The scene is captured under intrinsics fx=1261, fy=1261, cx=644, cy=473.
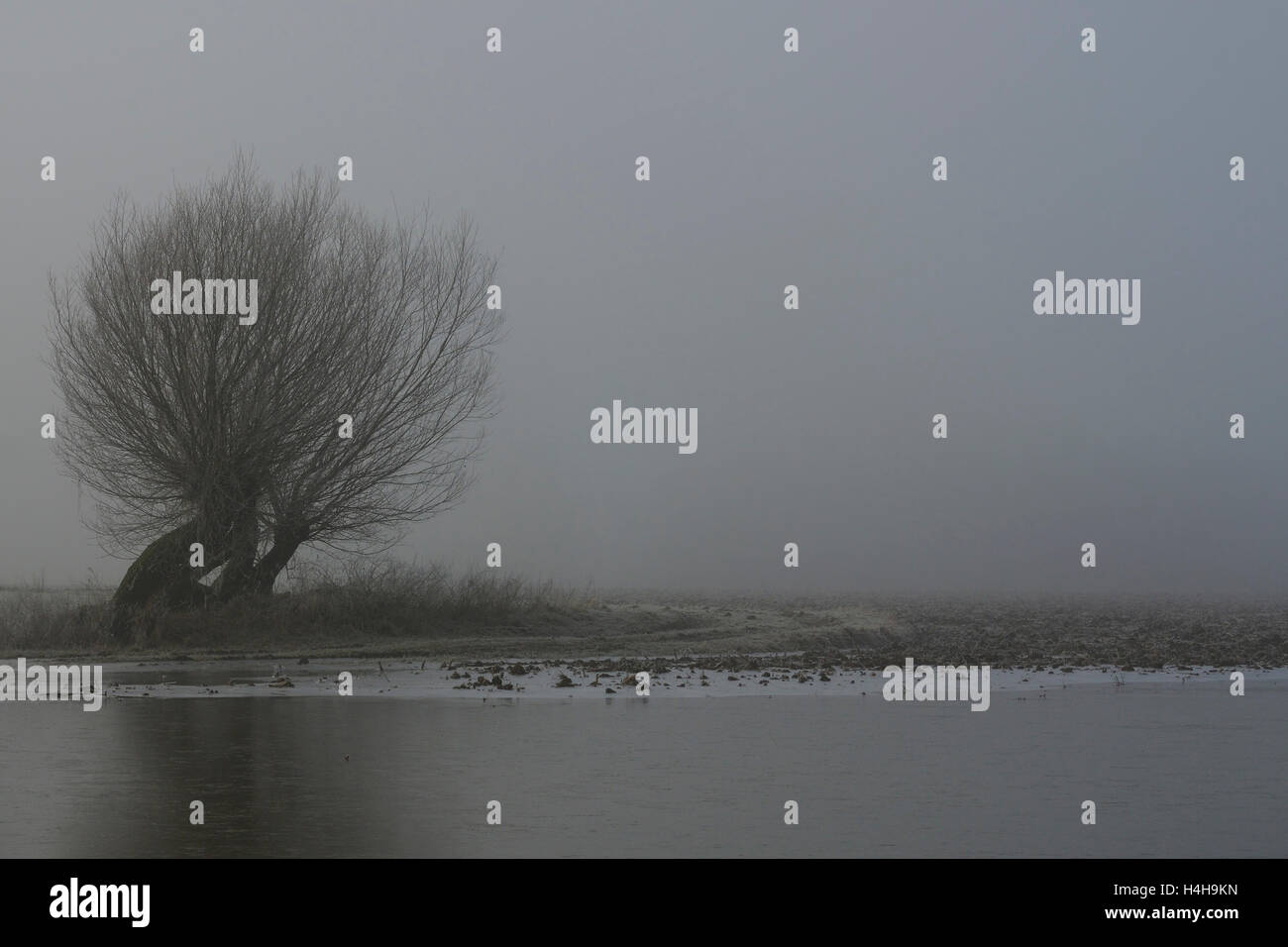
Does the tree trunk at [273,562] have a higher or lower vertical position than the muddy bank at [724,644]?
higher

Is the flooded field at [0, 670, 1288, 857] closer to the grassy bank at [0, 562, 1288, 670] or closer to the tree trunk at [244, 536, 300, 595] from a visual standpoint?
the grassy bank at [0, 562, 1288, 670]

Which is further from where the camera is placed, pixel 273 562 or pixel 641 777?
pixel 273 562

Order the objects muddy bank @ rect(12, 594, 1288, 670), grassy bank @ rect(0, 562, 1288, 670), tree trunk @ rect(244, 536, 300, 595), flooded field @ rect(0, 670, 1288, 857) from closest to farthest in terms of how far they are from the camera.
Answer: flooded field @ rect(0, 670, 1288, 857), muddy bank @ rect(12, 594, 1288, 670), grassy bank @ rect(0, 562, 1288, 670), tree trunk @ rect(244, 536, 300, 595)

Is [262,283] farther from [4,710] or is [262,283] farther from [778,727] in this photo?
[778,727]

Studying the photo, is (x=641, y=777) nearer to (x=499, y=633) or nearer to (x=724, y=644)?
(x=724, y=644)

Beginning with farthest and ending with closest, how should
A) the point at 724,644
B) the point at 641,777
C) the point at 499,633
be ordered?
the point at 499,633, the point at 724,644, the point at 641,777

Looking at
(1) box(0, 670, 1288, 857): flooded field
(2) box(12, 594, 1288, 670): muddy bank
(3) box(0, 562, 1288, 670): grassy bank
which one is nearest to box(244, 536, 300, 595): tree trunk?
(3) box(0, 562, 1288, 670): grassy bank

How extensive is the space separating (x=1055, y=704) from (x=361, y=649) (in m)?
14.2

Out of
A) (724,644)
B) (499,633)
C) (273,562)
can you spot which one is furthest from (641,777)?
(273,562)

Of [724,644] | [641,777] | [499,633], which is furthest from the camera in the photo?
[499,633]

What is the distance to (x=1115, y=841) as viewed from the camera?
9055mm

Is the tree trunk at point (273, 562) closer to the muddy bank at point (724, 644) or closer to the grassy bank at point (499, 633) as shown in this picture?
the grassy bank at point (499, 633)

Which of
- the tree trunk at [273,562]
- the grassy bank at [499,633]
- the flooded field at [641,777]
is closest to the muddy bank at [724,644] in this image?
the grassy bank at [499,633]
